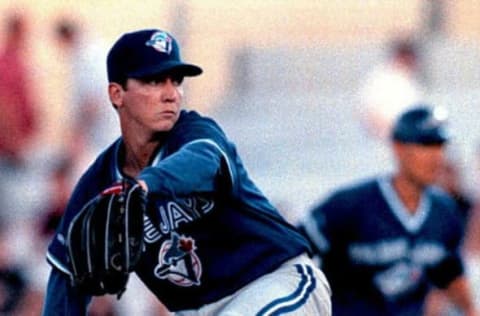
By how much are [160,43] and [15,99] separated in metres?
6.79

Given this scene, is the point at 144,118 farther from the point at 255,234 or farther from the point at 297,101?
the point at 297,101

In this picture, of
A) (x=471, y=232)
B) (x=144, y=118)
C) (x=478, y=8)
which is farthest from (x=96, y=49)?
(x=144, y=118)

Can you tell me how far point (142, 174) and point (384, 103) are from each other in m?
7.72

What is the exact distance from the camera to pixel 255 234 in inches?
283

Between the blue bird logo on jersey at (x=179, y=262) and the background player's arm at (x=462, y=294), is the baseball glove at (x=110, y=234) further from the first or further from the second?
the background player's arm at (x=462, y=294)

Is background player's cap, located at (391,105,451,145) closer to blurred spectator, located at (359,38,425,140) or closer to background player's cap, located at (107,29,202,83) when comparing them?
background player's cap, located at (107,29,202,83)

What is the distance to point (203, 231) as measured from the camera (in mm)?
7105

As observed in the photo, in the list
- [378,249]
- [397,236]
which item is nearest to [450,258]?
[397,236]

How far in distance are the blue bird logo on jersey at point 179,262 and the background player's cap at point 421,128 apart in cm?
241

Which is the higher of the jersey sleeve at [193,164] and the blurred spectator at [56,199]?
the jersey sleeve at [193,164]

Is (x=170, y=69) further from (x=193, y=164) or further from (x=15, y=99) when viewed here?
(x=15, y=99)

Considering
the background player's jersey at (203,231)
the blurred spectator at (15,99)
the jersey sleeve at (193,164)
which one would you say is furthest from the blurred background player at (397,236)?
the blurred spectator at (15,99)

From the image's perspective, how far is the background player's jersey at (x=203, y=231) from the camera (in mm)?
6891

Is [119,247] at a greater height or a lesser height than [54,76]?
greater
